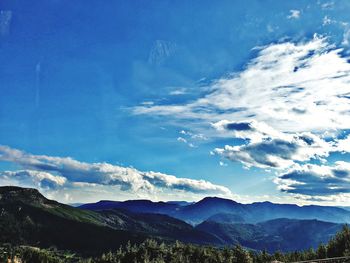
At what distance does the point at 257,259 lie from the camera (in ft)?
475

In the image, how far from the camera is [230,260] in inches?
5792

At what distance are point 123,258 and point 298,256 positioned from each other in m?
92.1

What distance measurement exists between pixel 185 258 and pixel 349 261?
148969mm

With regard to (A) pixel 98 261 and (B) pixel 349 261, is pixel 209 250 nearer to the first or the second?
(A) pixel 98 261

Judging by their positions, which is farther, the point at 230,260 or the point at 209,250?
the point at 209,250

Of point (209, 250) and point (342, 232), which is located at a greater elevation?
point (342, 232)

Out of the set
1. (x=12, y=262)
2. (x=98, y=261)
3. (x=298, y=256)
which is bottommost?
(x=98, y=261)

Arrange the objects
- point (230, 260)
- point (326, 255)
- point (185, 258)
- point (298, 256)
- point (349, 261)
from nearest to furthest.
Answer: point (349, 261) < point (326, 255) < point (298, 256) < point (230, 260) < point (185, 258)

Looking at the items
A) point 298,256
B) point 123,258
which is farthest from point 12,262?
point 123,258

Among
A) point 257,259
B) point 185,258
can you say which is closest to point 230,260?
point 257,259

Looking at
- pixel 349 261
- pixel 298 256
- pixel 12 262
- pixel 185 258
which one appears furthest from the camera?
pixel 185 258

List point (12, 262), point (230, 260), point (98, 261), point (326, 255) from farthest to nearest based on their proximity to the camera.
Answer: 1. point (98, 261)
2. point (230, 260)
3. point (326, 255)
4. point (12, 262)

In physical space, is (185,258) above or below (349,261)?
below

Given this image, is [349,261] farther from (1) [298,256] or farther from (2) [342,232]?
(1) [298,256]
